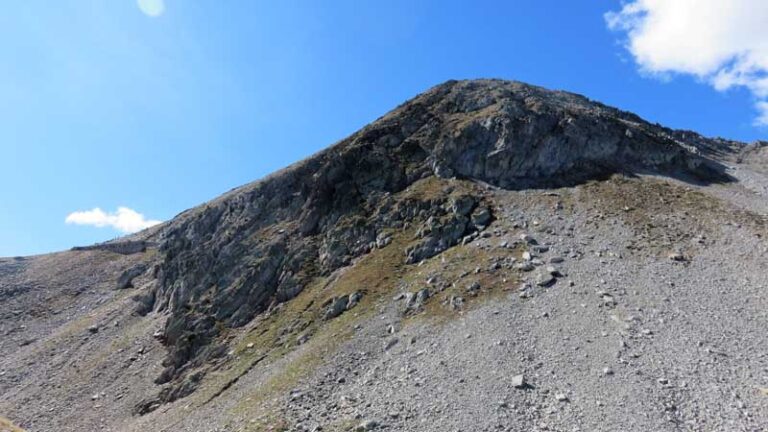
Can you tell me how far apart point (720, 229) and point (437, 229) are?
22271mm

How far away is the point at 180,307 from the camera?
51562mm

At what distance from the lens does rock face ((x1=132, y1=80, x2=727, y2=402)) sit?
157 feet

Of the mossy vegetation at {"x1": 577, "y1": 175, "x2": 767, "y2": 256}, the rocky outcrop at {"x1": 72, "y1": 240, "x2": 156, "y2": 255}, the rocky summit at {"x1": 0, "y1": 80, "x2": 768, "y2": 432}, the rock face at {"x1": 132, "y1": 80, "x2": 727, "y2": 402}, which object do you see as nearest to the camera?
the rocky summit at {"x1": 0, "y1": 80, "x2": 768, "y2": 432}

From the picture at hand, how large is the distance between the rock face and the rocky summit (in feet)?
0.90

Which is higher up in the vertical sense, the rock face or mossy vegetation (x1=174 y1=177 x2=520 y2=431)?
the rock face

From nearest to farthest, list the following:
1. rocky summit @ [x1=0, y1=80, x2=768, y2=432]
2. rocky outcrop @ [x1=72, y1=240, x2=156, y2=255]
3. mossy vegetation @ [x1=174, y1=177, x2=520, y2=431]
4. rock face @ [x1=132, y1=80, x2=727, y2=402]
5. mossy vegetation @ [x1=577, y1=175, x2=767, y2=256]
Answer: rocky summit @ [x1=0, y1=80, x2=768, y2=432], mossy vegetation @ [x1=174, y1=177, x2=520, y2=431], mossy vegetation @ [x1=577, y1=175, x2=767, y2=256], rock face @ [x1=132, y1=80, x2=727, y2=402], rocky outcrop @ [x1=72, y1=240, x2=156, y2=255]

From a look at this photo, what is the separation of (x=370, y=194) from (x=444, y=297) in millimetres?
21428

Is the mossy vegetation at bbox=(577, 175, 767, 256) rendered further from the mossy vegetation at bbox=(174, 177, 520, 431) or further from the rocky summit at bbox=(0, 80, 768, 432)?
the mossy vegetation at bbox=(174, 177, 520, 431)

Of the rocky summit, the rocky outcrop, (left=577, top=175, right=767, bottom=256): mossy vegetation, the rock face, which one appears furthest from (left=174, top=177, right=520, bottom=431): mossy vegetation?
the rocky outcrop

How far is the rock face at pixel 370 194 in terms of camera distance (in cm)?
4775

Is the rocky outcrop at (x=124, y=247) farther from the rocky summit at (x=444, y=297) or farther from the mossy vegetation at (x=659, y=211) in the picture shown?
the mossy vegetation at (x=659, y=211)

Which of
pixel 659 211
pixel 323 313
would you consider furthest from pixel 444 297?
pixel 659 211

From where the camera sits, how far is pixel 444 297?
36312 millimetres

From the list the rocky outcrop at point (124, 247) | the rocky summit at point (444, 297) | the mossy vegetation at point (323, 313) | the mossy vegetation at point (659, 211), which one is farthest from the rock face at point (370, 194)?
the rocky outcrop at point (124, 247)
